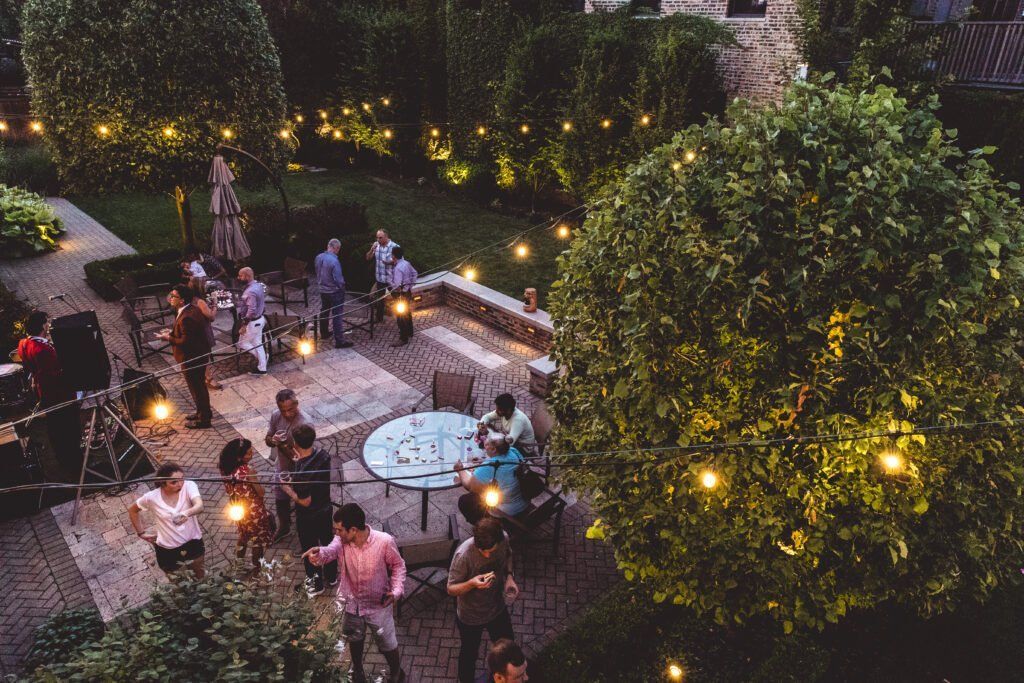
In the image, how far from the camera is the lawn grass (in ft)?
52.0

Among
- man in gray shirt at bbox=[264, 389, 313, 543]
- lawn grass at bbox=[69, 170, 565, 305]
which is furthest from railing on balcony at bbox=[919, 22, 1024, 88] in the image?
man in gray shirt at bbox=[264, 389, 313, 543]

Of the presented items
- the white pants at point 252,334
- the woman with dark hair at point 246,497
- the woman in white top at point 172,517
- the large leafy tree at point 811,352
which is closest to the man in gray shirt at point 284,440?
the woman with dark hair at point 246,497

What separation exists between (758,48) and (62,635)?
16.7 m

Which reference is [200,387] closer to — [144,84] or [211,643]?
[211,643]

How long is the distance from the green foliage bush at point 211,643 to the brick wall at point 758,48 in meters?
14.1

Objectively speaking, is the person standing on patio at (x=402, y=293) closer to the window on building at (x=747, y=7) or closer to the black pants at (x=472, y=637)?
the black pants at (x=472, y=637)

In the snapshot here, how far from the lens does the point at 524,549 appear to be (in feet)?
24.4

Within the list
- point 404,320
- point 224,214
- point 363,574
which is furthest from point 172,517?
point 224,214

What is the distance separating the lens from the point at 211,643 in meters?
3.85

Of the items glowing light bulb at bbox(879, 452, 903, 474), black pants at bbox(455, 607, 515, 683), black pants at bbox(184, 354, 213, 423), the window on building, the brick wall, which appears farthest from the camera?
the window on building

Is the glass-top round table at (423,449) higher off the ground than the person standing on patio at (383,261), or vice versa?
the person standing on patio at (383,261)

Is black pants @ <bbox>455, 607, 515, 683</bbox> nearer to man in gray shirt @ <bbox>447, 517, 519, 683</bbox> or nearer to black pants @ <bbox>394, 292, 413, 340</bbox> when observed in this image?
man in gray shirt @ <bbox>447, 517, 519, 683</bbox>

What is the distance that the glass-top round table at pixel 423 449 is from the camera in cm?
728

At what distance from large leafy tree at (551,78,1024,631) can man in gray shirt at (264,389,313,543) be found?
3.62 meters
